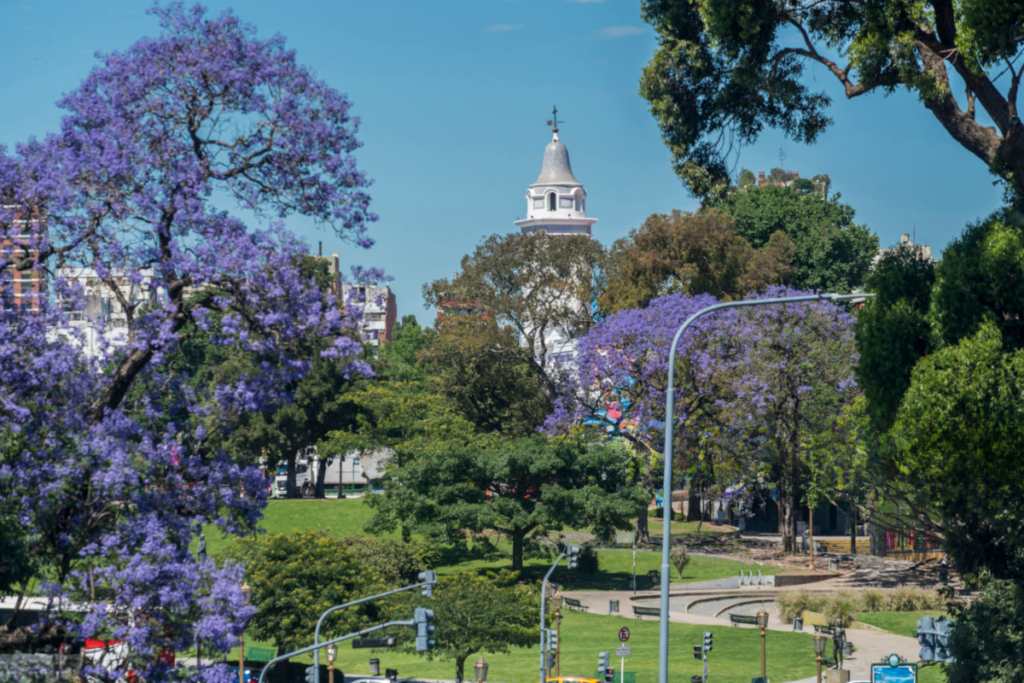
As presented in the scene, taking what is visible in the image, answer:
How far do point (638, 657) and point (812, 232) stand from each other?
4782 cm

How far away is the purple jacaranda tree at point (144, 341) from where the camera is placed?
50.2ft

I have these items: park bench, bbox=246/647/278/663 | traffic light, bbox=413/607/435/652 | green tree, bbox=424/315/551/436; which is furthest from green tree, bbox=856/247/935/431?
green tree, bbox=424/315/551/436

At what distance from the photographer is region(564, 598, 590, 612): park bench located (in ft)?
171

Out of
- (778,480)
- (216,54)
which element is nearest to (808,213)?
(778,480)

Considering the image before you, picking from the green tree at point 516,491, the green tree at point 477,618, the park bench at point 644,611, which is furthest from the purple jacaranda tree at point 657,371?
the green tree at point 477,618

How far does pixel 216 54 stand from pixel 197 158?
4.68ft

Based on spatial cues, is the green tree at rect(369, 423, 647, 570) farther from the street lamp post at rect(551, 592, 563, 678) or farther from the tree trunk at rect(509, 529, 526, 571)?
the street lamp post at rect(551, 592, 563, 678)

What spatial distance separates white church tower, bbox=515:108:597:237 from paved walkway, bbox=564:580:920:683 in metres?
80.0

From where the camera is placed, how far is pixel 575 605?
52.4 meters

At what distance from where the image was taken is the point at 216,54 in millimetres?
16547

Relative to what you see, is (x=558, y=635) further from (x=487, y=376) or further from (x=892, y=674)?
(x=487, y=376)

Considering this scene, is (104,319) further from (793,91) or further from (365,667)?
(365,667)

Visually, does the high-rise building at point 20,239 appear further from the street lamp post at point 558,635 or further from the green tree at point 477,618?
the green tree at point 477,618

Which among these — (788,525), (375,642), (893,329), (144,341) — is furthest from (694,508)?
(144,341)
